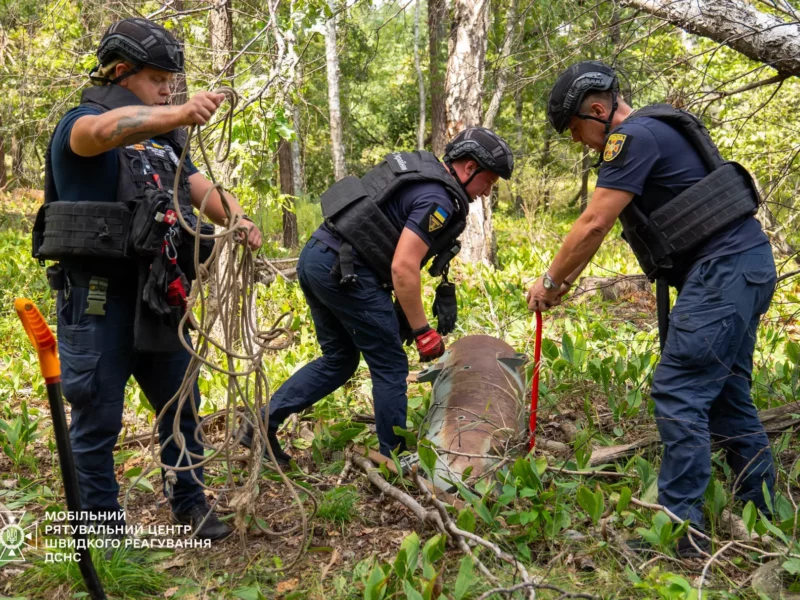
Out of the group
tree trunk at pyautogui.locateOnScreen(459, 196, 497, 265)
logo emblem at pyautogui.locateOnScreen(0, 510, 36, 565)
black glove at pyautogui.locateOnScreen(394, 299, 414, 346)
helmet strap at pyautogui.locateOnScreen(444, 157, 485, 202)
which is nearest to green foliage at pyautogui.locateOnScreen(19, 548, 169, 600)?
logo emblem at pyautogui.locateOnScreen(0, 510, 36, 565)

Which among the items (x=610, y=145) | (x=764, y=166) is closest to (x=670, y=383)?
(x=610, y=145)

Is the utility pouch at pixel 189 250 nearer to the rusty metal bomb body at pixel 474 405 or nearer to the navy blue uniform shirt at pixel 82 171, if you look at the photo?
the navy blue uniform shirt at pixel 82 171

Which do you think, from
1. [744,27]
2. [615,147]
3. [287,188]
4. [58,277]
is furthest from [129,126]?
[287,188]

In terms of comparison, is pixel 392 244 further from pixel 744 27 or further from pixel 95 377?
pixel 744 27

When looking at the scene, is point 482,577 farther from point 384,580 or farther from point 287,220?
point 287,220

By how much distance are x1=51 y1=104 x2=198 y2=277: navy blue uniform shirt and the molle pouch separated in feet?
0.49

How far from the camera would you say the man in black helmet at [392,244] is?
3529 mm

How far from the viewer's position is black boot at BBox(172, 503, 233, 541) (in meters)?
3.19

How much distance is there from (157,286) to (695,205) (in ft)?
7.33

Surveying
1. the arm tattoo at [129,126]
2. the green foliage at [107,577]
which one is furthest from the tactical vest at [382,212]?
the green foliage at [107,577]

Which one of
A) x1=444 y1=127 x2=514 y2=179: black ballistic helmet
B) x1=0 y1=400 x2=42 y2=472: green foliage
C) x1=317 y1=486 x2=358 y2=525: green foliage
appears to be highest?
x1=444 y1=127 x2=514 y2=179: black ballistic helmet

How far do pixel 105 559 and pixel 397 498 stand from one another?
129 centimetres

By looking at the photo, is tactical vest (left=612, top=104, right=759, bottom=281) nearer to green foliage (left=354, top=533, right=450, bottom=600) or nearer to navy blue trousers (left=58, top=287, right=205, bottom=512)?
green foliage (left=354, top=533, right=450, bottom=600)

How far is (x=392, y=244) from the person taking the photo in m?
3.64
